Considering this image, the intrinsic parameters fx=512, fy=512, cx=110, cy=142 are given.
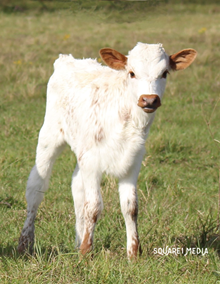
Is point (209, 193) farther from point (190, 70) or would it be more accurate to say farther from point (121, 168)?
point (190, 70)

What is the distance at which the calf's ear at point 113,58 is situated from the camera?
170 inches

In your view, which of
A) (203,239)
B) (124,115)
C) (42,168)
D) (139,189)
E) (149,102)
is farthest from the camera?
(139,189)

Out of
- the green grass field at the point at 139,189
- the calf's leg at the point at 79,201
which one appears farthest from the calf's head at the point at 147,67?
the calf's leg at the point at 79,201

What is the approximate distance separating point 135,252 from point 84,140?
3.53 ft

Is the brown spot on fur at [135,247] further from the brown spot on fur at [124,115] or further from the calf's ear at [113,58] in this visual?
the calf's ear at [113,58]

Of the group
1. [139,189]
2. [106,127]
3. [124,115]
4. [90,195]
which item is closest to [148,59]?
[124,115]

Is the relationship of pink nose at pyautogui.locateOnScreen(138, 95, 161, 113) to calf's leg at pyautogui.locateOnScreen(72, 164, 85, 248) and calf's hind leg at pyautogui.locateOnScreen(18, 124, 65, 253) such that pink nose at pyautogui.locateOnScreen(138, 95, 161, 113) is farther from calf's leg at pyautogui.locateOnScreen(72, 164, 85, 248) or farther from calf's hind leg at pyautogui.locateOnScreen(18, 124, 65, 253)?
calf's leg at pyautogui.locateOnScreen(72, 164, 85, 248)

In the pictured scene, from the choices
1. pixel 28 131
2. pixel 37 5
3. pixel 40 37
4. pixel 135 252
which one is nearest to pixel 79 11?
pixel 135 252

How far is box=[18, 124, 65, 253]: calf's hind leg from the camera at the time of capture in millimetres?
5039

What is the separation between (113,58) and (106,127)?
0.60m

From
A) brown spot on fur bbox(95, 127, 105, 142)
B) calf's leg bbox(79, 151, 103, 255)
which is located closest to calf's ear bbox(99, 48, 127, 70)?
brown spot on fur bbox(95, 127, 105, 142)

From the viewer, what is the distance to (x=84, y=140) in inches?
178

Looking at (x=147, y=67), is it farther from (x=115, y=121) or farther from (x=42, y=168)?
(x=42, y=168)

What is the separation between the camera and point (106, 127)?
14.5 ft
